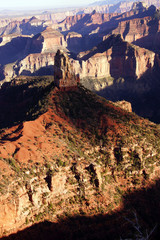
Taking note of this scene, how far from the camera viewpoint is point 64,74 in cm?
6731

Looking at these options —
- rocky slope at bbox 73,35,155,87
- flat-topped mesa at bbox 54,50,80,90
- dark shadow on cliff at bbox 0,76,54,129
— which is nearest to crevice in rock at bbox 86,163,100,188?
dark shadow on cliff at bbox 0,76,54,129

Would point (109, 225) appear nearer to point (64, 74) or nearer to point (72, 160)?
point (72, 160)

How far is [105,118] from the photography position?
6012 cm

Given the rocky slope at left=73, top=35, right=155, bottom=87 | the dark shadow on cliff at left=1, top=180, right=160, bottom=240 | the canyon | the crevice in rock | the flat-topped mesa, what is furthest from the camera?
the rocky slope at left=73, top=35, right=155, bottom=87

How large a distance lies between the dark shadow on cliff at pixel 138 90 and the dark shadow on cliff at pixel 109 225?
343 ft

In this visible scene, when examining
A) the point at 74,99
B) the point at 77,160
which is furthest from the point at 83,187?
the point at 74,99

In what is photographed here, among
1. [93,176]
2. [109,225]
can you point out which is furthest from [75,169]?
[109,225]

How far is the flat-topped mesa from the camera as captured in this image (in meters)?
67.4

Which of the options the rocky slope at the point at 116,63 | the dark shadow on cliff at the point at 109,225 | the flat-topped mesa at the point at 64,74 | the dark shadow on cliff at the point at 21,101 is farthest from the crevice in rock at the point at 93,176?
the rocky slope at the point at 116,63

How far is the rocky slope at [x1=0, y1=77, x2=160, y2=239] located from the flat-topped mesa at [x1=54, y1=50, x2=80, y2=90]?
5.67ft

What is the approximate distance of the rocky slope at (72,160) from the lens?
41.8 meters

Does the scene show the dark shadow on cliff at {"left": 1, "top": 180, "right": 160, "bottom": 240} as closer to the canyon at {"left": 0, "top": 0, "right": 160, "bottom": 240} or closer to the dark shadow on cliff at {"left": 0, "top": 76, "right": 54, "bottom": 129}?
the canyon at {"left": 0, "top": 0, "right": 160, "bottom": 240}

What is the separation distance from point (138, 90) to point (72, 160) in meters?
129

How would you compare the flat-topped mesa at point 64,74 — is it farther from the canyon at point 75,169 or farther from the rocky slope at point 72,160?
the rocky slope at point 72,160
